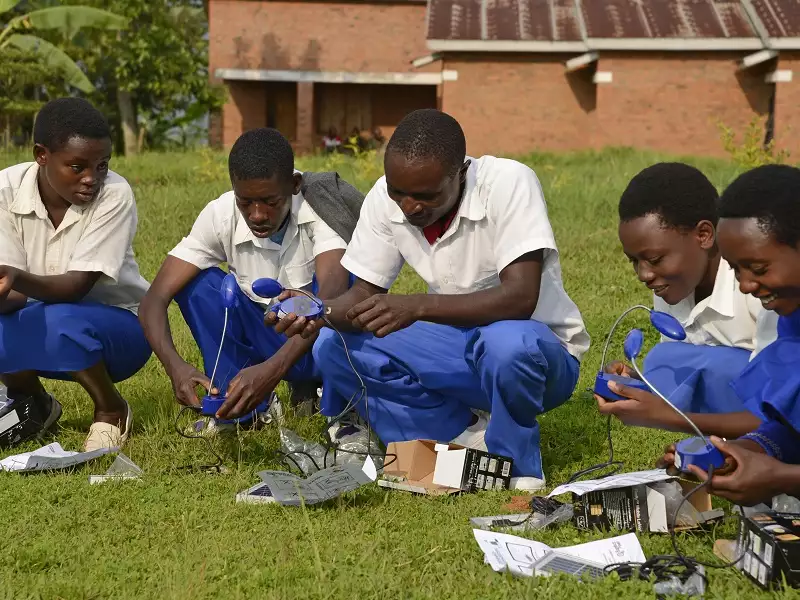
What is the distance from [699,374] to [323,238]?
1749 millimetres

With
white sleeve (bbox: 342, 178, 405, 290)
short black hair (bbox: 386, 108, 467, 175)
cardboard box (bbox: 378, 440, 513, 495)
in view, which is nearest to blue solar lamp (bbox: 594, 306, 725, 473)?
cardboard box (bbox: 378, 440, 513, 495)

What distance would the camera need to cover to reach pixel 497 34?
19891mm

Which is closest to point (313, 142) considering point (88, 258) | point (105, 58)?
point (105, 58)

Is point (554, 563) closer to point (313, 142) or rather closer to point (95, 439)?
point (95, 439)

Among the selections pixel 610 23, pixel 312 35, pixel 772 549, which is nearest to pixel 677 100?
pixel 610 23

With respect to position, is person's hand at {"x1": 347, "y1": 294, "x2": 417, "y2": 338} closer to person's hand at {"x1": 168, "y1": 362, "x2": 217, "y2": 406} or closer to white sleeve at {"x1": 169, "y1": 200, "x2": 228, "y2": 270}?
person's hand at {"x1": 168, "y1": 362, "x2": 217, "y2": 406}

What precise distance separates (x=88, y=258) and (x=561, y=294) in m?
2.08

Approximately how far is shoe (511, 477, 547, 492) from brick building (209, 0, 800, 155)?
15.8m

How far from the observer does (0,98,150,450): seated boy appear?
15.0 feet

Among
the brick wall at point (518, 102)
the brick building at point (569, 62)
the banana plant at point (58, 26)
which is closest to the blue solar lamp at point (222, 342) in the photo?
the brick building at point (569, 62)

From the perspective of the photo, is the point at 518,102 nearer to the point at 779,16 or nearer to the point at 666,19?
the point at 666,19

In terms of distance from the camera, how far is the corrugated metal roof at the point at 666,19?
18.8 meters

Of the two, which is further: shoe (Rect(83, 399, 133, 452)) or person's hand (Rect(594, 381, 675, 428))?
shoe (Rect(83, 399, 133, 452))

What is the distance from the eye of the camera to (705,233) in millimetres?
3730
